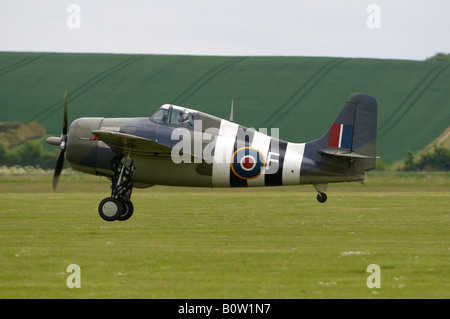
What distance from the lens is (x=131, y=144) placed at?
51.9ft

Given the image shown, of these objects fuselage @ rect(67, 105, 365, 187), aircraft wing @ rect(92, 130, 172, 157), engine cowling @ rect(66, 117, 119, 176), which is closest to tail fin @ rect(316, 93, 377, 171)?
fuselage @ rect(67, 105, 365, 187)

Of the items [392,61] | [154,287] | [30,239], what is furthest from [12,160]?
[392,61]

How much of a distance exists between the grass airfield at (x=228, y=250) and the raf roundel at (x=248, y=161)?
1.27 meters

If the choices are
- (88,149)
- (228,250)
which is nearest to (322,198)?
(88,149)

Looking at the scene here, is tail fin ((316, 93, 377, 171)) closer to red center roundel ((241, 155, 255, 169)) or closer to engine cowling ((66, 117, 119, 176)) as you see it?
red center roundel ((241, 155, 255, 169))

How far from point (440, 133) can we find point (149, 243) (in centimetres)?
3878

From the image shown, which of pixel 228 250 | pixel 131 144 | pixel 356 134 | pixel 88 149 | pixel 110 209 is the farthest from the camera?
pixel 356 134

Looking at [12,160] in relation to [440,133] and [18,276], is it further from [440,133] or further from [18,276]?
[440,133]

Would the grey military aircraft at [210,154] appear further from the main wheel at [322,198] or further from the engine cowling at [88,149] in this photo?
the main wheel at [322,198]

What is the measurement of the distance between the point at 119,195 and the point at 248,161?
3.25 meters

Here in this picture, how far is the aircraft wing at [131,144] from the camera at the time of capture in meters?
15.2

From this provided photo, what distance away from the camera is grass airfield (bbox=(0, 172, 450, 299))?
8.73 meters

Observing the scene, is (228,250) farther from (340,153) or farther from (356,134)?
(356,134)

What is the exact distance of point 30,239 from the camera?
43.0 ft
